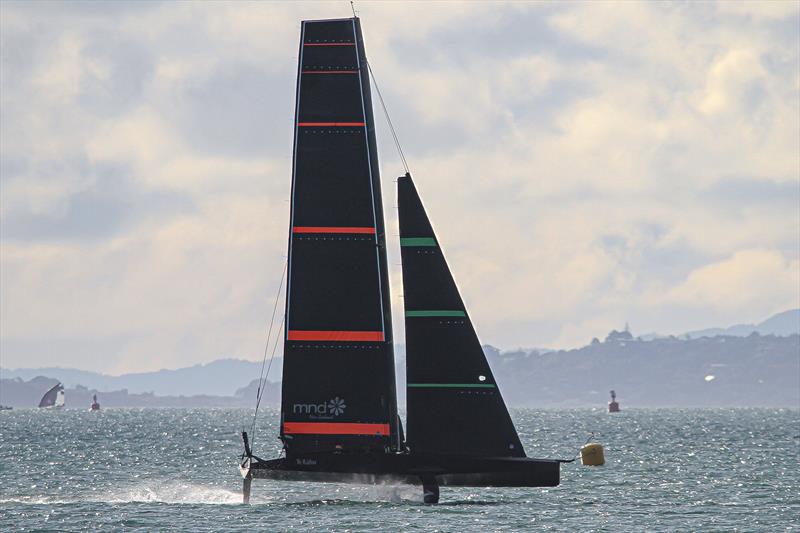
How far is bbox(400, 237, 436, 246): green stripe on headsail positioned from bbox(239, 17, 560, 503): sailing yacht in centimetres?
4

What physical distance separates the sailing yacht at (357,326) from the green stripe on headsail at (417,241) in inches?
1.5

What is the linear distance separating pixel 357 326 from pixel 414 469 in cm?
405

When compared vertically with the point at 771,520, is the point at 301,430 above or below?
above

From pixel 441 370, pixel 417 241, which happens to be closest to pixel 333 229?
pixel 417 241

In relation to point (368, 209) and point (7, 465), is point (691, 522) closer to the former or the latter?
point (368, 209)

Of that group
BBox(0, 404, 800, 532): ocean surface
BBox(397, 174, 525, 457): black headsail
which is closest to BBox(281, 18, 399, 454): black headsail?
BBox(397, 174, 525, 457): black headsail

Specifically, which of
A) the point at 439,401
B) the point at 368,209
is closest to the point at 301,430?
the point at 439,401

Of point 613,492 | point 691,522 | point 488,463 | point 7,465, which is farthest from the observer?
point 7,465

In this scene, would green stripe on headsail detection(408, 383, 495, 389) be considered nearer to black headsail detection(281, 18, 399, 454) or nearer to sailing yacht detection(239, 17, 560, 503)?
sailing yacht detection(239, 17, 560, 503)

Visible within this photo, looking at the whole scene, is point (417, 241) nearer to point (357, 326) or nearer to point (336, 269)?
point (336, 269)

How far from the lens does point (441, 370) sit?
36312 mm

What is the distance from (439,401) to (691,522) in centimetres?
839

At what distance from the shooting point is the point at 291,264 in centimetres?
3659

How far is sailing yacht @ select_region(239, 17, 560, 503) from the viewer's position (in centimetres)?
3616
